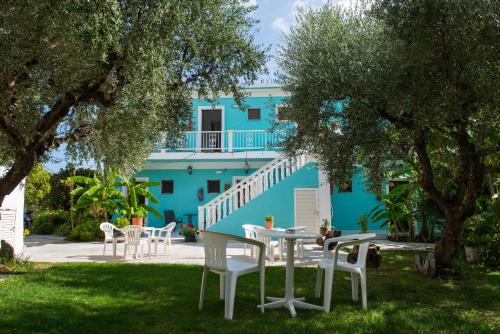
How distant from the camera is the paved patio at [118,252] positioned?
33.4 ft

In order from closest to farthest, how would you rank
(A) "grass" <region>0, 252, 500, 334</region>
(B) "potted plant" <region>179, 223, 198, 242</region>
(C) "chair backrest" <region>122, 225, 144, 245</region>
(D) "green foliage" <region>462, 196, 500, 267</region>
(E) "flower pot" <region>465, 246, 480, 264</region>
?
(A) "grass" <region>0, 252, 500, 334</region> → (D) "green foliage" <region>462, 196, 500, 267</region> → (E) "flower pot" <region>465, 246, 480, 264</region> → (C) "chair backrest" <region>122, 225, 144, 245</region> → (B) "potted plant" <region>179, 223, 198, 242</region>

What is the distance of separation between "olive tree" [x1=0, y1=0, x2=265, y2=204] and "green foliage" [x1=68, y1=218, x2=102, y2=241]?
23.5 feet

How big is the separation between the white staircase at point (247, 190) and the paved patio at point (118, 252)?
3.58 ft

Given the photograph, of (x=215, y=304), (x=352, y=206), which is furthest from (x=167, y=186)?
(x=215, y=304)

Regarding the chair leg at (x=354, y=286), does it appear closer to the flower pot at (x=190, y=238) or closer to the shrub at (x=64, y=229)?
the flower pot at (x=190, y=238)

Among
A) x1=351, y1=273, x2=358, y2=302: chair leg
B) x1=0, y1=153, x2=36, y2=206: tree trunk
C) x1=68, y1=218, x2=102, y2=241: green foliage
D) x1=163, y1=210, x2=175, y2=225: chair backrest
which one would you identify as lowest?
x1=351, y1=273, x2=358, y2=302: chair leg

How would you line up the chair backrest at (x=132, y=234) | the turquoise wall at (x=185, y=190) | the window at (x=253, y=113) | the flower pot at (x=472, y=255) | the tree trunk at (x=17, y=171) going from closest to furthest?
the tree trunk at (x=17, y=171) → the flower pot at (x=472, y=255) → the chair backrest at (x=132, y=234) → the turquoise wall at (x=185, y=190) → the window at (x=253, y=113)

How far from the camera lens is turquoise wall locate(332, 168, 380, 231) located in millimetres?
18266

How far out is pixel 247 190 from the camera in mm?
15086

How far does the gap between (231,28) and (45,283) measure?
16.5 ft

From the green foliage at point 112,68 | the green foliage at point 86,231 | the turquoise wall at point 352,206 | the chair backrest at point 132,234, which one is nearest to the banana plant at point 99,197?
the green foliage at point 86,231

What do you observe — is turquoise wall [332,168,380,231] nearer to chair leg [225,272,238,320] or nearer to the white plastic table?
the white plastic table

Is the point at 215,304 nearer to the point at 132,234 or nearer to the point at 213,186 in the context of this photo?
the point at 132,234

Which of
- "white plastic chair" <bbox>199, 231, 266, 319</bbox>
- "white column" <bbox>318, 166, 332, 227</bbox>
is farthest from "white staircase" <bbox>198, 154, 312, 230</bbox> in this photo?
"white plastic chair" <bbox>199, 231, 266, 319</bbox>
